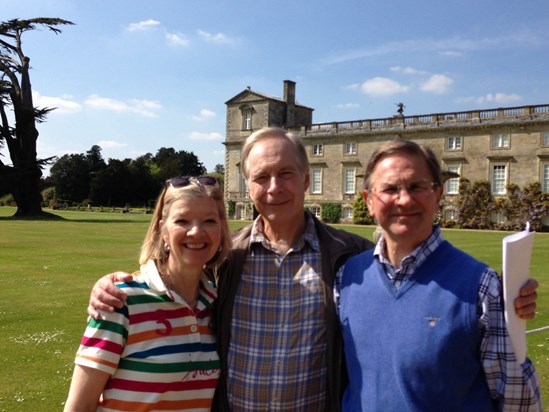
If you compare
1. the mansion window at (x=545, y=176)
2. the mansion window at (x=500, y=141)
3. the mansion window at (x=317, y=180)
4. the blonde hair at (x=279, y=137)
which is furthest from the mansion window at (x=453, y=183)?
the blonde hair at (x=279, y=137)

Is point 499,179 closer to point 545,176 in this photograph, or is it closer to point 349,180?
point 545,176

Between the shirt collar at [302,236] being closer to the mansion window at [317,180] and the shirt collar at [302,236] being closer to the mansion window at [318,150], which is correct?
the mansion window at [317,180]

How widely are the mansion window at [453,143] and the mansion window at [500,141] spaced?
2.37 metres

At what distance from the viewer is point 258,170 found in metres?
2.40

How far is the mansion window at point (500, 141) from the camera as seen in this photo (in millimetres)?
34625

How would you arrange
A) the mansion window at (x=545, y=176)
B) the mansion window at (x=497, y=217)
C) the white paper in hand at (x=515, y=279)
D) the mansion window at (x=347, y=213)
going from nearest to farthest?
the white paper in hand at (x=515, y=279), the mansion window at (x=545, y=176), the mansion window at (x=497, y=217), the mansion window at (x=347, y=213)

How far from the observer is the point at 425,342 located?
1.71 metres

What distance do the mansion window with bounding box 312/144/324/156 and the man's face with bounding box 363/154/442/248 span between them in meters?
42.1

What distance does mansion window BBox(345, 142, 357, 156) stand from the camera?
137ft

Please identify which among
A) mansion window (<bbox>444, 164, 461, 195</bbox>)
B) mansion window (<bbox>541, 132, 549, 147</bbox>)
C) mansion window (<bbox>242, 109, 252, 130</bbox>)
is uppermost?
mansion window (<bbox>242, 109, 252, 130</bbox>)

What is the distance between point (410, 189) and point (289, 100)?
45952mm

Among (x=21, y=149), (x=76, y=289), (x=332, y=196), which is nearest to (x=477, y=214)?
(x=332, y=196)

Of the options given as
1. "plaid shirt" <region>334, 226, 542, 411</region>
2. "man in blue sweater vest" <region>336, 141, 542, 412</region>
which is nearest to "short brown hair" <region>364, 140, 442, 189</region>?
"man in blue sweater vest" <region>336, 141, 542, 412</region>

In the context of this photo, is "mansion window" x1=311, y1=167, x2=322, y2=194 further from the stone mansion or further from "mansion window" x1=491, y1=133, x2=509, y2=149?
"mansion window" x1=491, y1=133, x2=509, y2=149
